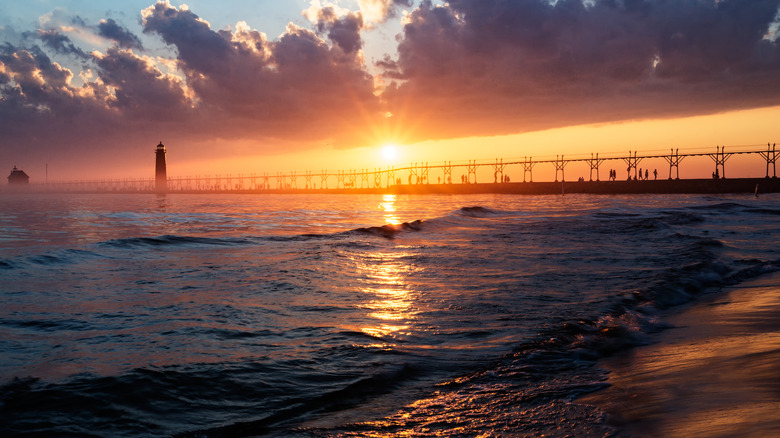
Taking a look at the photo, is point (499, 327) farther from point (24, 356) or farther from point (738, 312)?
point (24, 356)

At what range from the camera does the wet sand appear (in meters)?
3.58

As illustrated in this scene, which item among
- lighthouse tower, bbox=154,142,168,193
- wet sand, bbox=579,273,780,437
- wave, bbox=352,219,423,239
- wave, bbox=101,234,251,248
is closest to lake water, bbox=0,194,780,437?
wet sand, bbox=579,273,780,437

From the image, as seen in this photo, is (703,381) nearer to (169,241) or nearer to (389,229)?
(169,241)

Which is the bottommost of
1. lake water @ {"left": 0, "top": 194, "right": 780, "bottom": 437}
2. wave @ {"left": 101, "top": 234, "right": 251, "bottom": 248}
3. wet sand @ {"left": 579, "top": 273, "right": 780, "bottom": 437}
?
lake water @ {"left": 0, "top": 194, "right": 780, "bottom": 437}

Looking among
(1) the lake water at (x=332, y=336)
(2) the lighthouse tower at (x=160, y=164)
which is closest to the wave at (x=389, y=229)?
(1) the lake water at (x=332, y=336)

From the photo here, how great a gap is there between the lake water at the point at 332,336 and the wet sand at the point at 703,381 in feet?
1.01

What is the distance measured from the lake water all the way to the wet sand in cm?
31

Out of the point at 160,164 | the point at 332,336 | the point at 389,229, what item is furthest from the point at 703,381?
the point at 160,164

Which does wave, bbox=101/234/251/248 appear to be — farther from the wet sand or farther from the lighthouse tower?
the lighthouse tower

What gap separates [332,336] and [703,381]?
14.1 ft

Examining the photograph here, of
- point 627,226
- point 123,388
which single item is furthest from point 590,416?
point 627,226

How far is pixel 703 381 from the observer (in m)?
4.57

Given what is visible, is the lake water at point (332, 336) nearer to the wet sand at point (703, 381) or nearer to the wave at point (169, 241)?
the wet sand at point (703, 381)

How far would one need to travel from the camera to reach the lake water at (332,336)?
4465 mm
